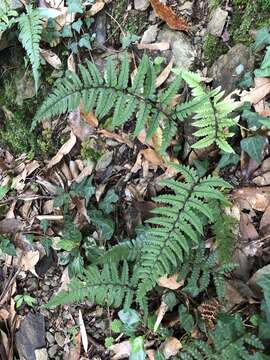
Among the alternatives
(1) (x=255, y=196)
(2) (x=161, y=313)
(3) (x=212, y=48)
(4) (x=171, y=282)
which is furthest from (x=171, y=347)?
(3) (x=212, y=48)

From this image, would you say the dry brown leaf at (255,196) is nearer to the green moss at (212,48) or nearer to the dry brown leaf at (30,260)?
the green moss at (212,48)

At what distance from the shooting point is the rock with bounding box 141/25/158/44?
343cm

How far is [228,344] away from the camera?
2.54 meters

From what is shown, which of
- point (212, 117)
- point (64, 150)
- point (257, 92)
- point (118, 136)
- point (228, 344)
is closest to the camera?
point (228, 344)

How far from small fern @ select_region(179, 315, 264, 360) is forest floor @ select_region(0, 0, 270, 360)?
0.11 metres

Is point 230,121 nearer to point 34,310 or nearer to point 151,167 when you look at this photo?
point 151,167

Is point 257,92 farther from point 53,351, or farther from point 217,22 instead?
point 53,351

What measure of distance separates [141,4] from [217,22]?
62 centimetres

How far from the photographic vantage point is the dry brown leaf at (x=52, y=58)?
144 inches

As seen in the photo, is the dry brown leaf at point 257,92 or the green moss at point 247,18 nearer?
the dry brown leaf at point 257,92

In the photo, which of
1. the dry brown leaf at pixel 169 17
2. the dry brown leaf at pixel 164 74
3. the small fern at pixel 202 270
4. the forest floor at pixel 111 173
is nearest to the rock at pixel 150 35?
the forest floor at pixel 111 173

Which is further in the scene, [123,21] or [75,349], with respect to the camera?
[123,21]

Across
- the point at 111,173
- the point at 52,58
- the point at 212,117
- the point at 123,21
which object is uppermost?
the point at 123,21

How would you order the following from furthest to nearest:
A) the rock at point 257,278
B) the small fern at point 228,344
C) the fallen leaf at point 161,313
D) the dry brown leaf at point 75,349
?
the dry brown leaf at point 75,349 → the fallen leaf at point 161,313 → the rock at point 257,278 → the small fern at point 228,344
